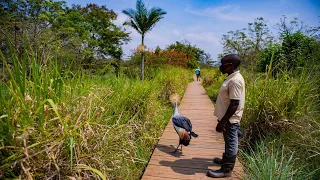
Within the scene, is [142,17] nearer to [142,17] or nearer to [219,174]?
[142,17]

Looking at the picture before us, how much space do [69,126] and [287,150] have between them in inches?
122

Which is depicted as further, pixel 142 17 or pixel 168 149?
pixel 142 17

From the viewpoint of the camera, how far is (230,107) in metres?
2.49

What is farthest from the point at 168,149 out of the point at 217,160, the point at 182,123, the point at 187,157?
the point at 217,160

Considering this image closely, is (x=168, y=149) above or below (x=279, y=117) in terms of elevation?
below

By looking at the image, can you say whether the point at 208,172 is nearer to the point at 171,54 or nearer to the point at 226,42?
the point at 226,42

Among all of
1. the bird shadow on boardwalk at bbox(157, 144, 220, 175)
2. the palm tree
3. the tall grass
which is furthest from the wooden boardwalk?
the palm tree

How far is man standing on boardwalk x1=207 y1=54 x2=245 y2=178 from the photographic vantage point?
8.16 feet

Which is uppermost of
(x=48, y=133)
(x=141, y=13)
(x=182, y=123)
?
(x=141, y=13)

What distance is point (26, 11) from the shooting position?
1332cm

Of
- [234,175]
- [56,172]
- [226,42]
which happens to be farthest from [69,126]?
[226,42]

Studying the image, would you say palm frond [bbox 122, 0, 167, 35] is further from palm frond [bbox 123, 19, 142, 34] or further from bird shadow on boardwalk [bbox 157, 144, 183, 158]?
bird shadow on boardwalk [bbox 157, 144, 183, 158]

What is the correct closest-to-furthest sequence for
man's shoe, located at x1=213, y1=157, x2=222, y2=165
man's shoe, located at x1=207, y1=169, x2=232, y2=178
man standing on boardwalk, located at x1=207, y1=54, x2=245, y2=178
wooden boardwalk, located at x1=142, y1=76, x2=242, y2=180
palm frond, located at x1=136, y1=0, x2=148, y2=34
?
man standing on boardwalk, located at x1=207, y1=54, x2=245, y2=178
man's shoe, located at x1=207, y1=169, x2=232, y2=178
wooden boardwalk, located at x1=142, y1=76, x2=242, y2=180
man's shoe, located at x1=213, y1=157, x2=222, y2=165
palm frond, located at x1=136, y1=0, x2=148, y2=34

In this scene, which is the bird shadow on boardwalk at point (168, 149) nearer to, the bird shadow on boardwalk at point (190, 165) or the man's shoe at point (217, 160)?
the bird shadow on boardwalk at point (190, 165)
